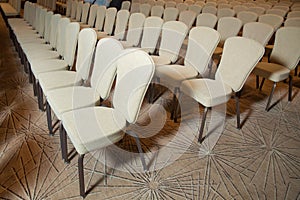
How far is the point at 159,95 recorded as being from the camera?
3.27 m

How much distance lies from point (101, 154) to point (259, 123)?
1.81m

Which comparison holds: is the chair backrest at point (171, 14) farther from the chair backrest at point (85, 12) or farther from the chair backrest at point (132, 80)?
the chair backrest at point (132, 80)

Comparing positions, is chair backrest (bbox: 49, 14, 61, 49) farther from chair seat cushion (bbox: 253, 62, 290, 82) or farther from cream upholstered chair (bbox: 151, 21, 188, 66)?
chair seat cushion (bbox: 253, 62, 290, 82)

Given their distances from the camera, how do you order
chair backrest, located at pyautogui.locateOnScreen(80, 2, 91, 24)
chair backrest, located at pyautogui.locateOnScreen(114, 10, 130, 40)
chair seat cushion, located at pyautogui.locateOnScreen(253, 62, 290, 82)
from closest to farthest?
chair seat cushion, located at pyautogui.locateOnScreen(253, 62, 290, 82) < chair backrest, located at pyautogui.locateOnScreen(114, 10, 130, 40) < chair backrest, located at pyautogui.locateOnScreen(80, 2, 91, 24)

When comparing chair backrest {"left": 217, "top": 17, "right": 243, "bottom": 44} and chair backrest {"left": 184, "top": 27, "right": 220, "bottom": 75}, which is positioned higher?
chair backrest {"left": 217, "top": 17, "right": 243, "bottom": 44}

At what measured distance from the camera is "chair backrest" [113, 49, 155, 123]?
151 cm

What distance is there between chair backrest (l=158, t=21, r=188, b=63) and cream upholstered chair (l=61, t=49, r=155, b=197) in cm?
130

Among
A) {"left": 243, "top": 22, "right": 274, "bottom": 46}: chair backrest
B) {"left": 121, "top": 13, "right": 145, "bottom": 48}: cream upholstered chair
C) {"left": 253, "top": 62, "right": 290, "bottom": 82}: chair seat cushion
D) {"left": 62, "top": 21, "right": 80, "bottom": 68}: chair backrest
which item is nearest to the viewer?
{"left": 62, "top": 21, "right": 80, "bottom": 68}: chair backrest

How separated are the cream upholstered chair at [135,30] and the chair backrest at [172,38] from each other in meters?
0.67

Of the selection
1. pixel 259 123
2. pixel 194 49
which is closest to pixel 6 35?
pixel 194 49

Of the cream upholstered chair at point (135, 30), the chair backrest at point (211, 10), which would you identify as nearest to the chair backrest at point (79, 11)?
the cream upholstered chair at point (135, 30)

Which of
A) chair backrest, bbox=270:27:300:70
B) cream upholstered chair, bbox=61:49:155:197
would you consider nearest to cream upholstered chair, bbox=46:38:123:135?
cream upholstered chair, bbox=61:49:155:197

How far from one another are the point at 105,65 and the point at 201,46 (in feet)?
3.94

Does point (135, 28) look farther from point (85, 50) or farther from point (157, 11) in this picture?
point (85, 50)
